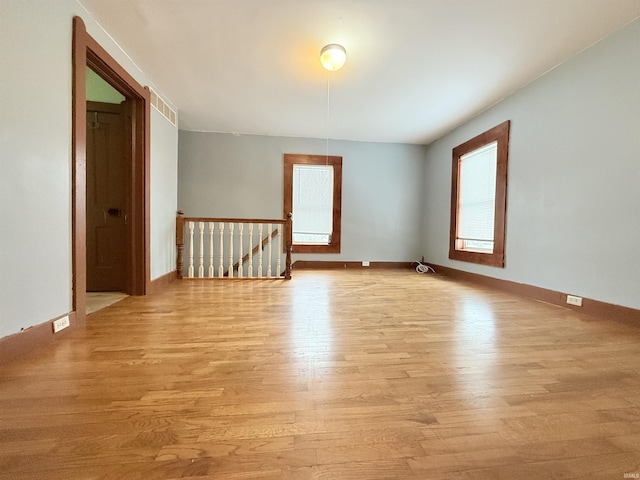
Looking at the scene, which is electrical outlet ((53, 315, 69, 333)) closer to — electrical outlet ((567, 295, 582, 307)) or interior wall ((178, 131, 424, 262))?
interior wall ((178, 131, 424, 262))

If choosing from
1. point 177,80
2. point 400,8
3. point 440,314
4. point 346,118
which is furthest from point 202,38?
point 440,314

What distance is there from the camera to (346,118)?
4004mm

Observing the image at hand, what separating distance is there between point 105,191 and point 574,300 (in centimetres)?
491

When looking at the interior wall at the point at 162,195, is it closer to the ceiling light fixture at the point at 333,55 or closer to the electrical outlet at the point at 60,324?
the electrical outlet at the point at 60,324

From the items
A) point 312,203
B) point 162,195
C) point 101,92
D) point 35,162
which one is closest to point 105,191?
point 162,195

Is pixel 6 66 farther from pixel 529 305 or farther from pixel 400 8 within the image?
pixel 529 305

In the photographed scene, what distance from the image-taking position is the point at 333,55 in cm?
233

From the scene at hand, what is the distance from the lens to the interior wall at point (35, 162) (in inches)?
54.3

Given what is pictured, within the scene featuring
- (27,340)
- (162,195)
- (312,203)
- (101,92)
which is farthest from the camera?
(312,203)

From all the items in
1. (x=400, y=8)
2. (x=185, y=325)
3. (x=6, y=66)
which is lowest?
(x=185, y=325)

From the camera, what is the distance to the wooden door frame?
1.82m

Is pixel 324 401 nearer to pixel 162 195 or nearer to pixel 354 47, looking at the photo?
pixel 354 47

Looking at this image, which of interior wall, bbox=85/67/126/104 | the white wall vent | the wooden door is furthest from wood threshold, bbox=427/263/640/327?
interior wall, bbox=85/67/126/104

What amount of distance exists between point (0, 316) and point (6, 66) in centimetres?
133
